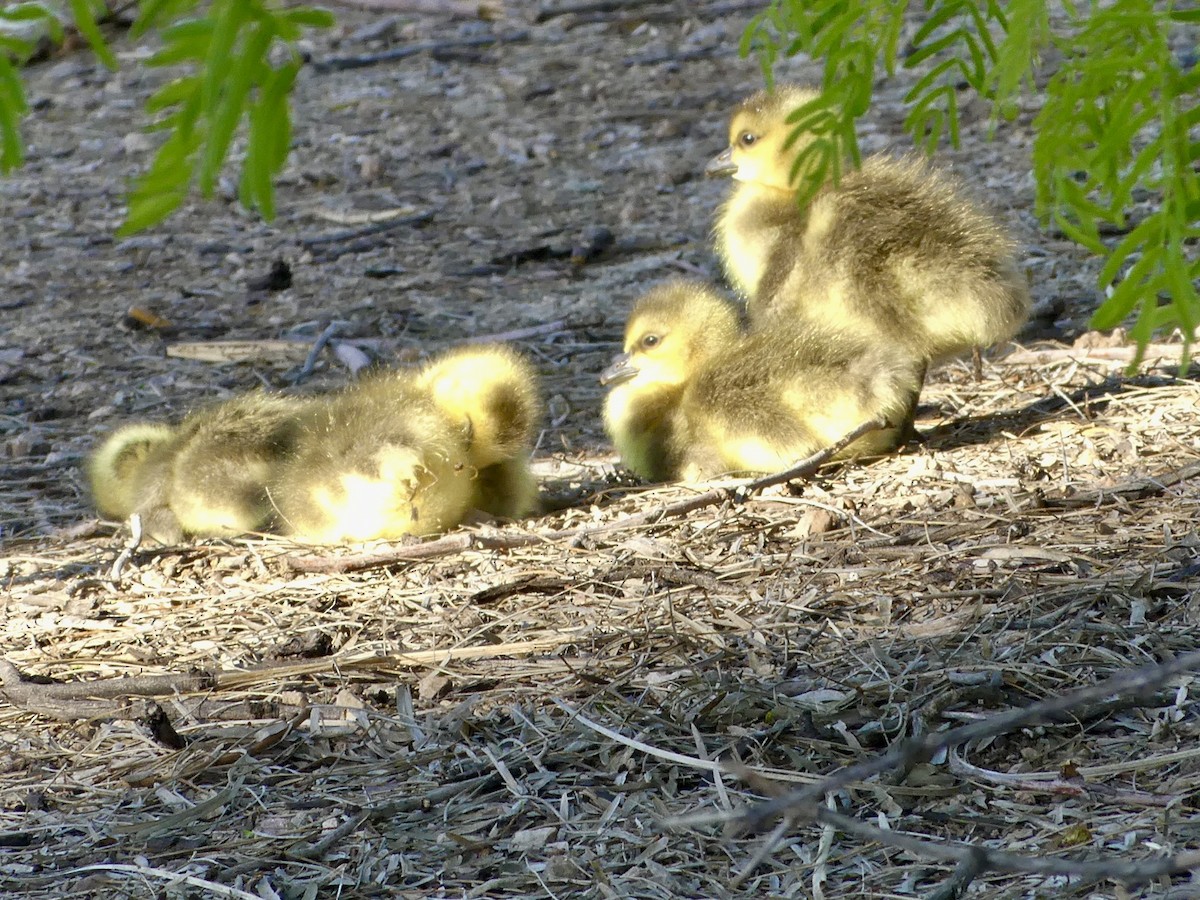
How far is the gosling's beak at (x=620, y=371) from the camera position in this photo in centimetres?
461

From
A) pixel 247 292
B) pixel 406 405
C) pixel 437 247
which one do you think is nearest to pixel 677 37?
pixel 437 247

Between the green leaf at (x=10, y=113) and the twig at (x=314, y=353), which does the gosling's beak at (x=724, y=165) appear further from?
the green leaf at (x=10, y=113)

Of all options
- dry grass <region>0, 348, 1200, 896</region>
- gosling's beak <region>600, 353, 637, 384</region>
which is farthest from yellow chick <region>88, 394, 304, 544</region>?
gosling's beak <region>600, 353, 637, 384</region>

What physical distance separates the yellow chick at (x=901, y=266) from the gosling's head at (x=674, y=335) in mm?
180

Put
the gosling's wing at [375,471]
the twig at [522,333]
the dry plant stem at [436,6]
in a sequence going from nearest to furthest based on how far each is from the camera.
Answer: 1. the gosling's wing at [375,471]
2. the twig at [522,333]
3. the dry plant stem at [436,6]

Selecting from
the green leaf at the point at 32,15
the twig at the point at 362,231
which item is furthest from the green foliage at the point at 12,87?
the twig at the point at 362,231

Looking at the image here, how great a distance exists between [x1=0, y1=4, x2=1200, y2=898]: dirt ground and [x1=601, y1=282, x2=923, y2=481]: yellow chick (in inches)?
5.7

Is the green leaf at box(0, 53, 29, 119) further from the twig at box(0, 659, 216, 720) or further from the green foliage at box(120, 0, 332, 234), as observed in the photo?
the twig at box(0, 659, 216, 720)

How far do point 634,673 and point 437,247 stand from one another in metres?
4.86

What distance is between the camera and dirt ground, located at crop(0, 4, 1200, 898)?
98.7 inches

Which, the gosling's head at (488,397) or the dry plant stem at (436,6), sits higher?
the gosling's head at (488,397)

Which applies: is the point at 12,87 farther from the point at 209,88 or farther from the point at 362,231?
the point at 362,231

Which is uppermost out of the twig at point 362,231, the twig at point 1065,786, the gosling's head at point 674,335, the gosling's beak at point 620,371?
the twig at point 1065,786

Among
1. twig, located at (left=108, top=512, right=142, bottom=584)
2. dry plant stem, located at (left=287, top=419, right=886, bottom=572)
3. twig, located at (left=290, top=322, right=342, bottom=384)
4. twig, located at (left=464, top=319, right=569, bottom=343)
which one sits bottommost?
twig, located at (left=464, top=319, right=569, bottom=343)
